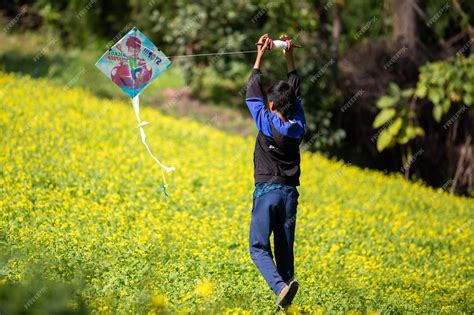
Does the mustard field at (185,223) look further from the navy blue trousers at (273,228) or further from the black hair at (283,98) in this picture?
the black hair at (283,98)

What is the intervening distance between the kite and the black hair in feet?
4.90

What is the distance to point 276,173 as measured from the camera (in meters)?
5.61

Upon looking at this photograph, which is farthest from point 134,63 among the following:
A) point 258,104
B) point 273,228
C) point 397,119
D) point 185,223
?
point 397,119

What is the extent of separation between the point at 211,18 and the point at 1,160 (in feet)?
29.2

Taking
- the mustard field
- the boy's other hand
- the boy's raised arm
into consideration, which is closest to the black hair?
the boy's raised arm

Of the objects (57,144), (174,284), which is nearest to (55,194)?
(57,144)

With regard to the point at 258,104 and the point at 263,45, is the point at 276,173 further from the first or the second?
the point at 263,45

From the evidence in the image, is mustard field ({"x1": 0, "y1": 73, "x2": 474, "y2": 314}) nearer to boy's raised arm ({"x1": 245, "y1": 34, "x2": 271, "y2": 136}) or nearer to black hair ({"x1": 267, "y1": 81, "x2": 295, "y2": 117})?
boy's raised arm ({"x1": 245, "y1": 34, "x2": 271, "y2": 136})

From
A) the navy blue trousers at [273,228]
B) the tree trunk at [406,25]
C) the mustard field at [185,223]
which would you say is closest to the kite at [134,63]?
the mustard field at [185,223]

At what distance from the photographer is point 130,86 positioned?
6.80 meters

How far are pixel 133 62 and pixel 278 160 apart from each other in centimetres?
203

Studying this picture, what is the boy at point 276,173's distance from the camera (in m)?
5.56

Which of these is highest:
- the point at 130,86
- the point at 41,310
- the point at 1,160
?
the point at 130,86

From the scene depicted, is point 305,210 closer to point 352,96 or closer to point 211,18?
point 352,96
